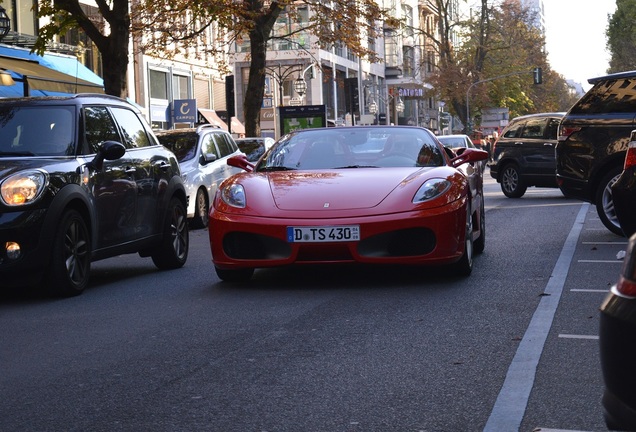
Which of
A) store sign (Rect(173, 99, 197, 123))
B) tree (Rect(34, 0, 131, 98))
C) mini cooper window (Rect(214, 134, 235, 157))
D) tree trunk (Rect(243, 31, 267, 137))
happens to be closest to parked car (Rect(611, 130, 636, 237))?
mini cooper window (Rect(214, 134, 235, 157))

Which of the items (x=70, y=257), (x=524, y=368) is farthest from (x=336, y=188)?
(x=524, y=368)

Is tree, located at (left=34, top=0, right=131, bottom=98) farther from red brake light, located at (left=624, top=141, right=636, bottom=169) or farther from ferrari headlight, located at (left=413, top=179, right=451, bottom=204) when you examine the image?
red brake light, located at (left=624, top=141, right=636, bottom=169)

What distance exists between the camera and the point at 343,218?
9.30 m

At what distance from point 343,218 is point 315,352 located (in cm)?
286

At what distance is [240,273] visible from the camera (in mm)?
10070

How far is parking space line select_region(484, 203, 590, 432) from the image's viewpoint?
488cm

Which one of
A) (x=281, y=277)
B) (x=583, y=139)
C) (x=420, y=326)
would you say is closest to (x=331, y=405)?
(x=420, y=326)

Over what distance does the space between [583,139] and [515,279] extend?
15.3 feet

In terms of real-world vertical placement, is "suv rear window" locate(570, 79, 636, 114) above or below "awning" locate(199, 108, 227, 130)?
below

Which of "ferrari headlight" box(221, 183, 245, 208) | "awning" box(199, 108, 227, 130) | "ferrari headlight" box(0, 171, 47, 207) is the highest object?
"awning" box(199, 108, 227, 130)

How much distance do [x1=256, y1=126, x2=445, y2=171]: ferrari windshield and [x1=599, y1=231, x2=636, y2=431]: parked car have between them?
22.8ft

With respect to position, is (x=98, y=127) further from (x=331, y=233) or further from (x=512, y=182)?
(x=512, y=182)

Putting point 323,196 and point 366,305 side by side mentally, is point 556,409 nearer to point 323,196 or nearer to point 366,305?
point 366,305

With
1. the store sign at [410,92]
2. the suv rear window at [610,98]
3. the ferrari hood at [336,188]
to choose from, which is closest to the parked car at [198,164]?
the suv rear window at [610,98]
